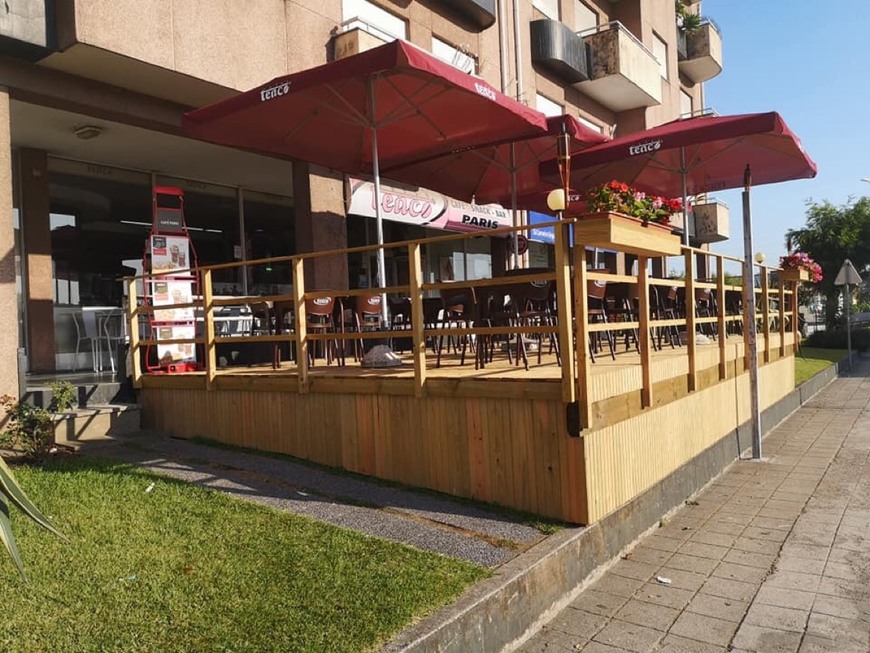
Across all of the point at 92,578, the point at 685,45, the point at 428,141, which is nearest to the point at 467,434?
the point at 92,578

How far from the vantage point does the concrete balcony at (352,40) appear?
34.0ft

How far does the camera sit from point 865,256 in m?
27.9

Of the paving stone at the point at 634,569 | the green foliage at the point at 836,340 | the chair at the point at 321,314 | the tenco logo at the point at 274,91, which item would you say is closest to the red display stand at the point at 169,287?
the chair at the point at 321,314

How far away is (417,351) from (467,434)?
0.74 m

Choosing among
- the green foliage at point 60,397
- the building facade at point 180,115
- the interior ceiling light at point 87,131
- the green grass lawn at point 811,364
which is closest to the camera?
the green foliage at point 60,397

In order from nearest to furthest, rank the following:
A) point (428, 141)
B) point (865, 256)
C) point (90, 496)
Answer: point (90, 496), point (428, 141), point (865, 256)

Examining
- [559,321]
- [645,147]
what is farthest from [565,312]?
[645,147]

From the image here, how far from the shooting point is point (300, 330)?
20.6ft

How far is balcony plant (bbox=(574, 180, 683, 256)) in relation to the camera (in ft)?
15.7

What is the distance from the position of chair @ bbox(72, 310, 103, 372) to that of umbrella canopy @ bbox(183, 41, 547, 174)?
425 centimetres

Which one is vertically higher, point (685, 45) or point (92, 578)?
point (685, 45)

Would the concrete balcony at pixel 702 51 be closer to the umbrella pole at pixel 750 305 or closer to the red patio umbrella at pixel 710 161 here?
the red patio umbrella at pixel 710 161

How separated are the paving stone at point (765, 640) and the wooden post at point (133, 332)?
21.0 ft

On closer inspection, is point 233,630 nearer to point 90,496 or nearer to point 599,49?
point 90,496
